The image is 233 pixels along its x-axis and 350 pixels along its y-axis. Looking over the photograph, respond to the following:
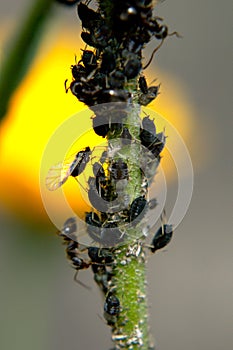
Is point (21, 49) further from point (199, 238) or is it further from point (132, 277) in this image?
point (199, 238)

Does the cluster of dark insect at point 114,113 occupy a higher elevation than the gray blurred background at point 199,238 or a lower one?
lower

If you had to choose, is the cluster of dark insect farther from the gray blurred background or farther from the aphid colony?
the gray blurred background

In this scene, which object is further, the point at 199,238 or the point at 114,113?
the point at 199,238

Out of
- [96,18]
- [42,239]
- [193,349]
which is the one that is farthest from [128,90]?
[193,349]

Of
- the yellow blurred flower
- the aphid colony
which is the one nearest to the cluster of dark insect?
the aphid colony

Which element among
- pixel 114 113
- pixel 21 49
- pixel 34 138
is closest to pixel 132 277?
pixel 114 113

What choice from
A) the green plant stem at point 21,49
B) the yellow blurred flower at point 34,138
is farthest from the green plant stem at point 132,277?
the yellow blurred flower at point 34,138

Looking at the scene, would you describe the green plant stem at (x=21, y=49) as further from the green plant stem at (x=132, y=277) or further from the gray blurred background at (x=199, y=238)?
the gray blurred background at (x=199, y=238)
